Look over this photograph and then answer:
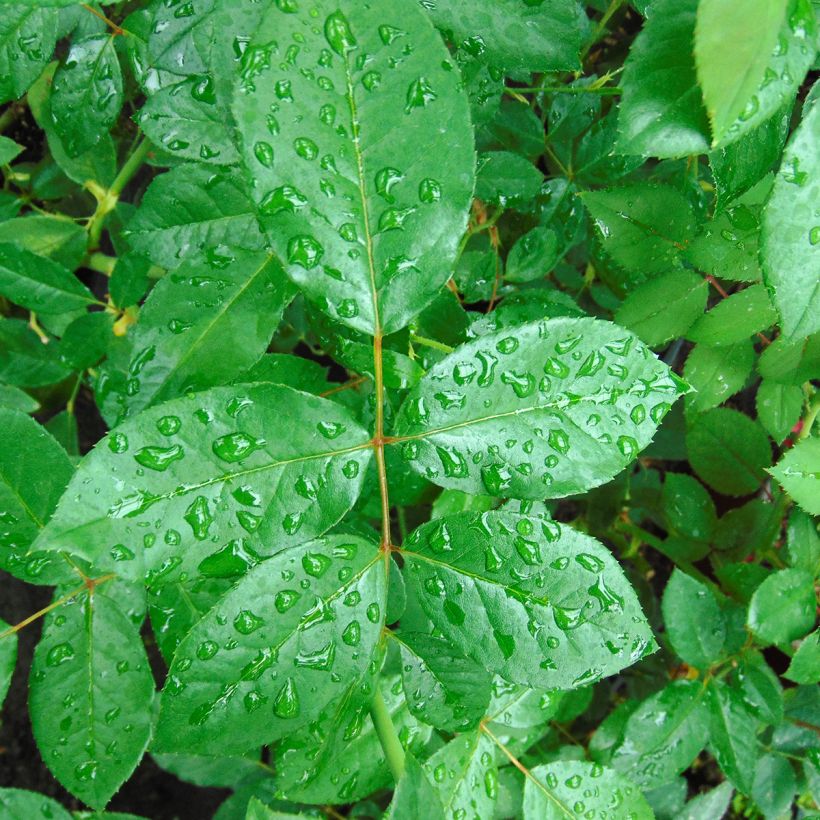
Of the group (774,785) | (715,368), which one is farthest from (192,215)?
(774,785)

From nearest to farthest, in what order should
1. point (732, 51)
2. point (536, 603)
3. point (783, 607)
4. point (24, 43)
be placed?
point (732, 51)
point (536, 603)
point (24, 43)
point (783, 607)

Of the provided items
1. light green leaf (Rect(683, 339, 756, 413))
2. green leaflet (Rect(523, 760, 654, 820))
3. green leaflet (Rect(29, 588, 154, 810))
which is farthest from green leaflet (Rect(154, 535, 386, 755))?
light green leaf (Rect(683, 339, 756, 413))

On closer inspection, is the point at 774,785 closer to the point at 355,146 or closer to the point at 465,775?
the point at 465,775

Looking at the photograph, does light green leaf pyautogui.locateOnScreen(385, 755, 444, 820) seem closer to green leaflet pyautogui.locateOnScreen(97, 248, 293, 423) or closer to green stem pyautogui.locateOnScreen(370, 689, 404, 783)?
green stem pyautogui.locateOnScreen(370, 689, 404, 783)

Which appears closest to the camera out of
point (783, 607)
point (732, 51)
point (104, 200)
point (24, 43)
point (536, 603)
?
point (732, 51)

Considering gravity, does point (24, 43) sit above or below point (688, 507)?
above

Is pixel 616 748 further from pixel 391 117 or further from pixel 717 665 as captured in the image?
pixel 391 117

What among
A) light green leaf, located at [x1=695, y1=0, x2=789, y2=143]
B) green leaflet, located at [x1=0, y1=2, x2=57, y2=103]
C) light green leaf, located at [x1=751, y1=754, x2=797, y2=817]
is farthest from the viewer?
light green leaf, located at [x1=751, y1=754, x2=797, y2=817]

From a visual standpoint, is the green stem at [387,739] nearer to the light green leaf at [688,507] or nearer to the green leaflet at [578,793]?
the green leaflet at [578,793]
